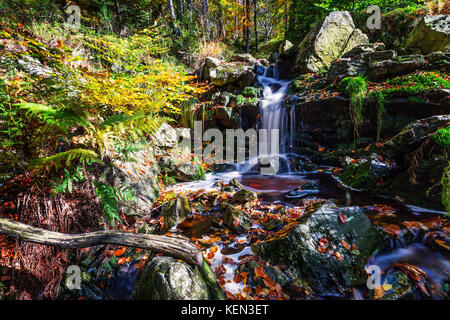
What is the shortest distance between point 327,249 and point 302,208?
1.20 metres

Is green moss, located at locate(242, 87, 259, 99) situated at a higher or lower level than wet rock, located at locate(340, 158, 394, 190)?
higher

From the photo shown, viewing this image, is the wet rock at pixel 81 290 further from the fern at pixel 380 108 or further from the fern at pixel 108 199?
the fern at pixel 380 108

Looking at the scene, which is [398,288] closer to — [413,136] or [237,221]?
[237,221]

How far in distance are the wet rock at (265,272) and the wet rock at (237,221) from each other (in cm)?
66

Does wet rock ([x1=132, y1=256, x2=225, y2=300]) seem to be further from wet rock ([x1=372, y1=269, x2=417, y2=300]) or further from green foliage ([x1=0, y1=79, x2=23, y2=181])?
green foliage ([x1=0, y1=79, x2=23, y2=181])

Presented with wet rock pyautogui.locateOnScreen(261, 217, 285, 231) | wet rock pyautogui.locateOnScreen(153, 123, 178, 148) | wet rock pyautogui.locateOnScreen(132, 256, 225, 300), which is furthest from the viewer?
A: wet rock pyautogui.locateOnScreen(153, 123, 178, 148)

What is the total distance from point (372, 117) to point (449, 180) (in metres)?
3.51

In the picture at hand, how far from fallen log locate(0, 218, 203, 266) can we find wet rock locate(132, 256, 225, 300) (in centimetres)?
7

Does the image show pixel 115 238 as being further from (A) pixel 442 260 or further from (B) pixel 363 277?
(A) pixel 442 260

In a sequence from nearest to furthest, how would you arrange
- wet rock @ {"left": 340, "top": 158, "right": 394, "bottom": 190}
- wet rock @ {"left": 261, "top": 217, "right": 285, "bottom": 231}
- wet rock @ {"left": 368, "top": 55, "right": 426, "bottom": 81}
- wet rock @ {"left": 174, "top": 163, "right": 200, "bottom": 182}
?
1. wet rock @ {"left": 261, "top": 217, "right": 285, "bottom": 231}
2. wet rock @ {"left": 340, "top": 158, "right": 394, "bottom": 190}
3. wet rock @ {"left": 174, "top": 163, "right": 200, "bottom": 182}
4. wet rock @ {"left": 368, "top": 55, "right": 426, "bottom": 81}

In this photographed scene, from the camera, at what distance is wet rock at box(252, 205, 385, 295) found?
1.73 m

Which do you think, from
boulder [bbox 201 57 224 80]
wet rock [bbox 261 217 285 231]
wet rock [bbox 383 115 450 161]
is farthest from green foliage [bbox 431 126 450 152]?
boulder [bbox 201 57 224 80]

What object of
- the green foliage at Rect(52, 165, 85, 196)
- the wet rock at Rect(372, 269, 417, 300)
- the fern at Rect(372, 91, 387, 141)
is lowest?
the wet rock at Rect(372, 269, 417, 300)

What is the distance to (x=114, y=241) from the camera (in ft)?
5.36
